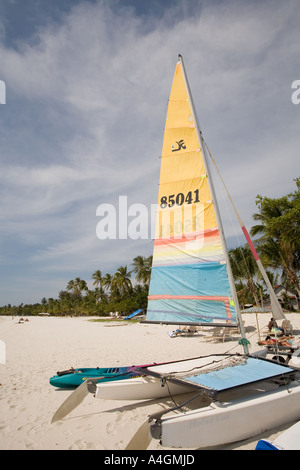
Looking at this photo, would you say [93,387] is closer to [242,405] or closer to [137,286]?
[242,405]

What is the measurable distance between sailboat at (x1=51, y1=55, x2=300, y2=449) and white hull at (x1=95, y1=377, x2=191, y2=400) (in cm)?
2

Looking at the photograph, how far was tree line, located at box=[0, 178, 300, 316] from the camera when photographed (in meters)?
18.7

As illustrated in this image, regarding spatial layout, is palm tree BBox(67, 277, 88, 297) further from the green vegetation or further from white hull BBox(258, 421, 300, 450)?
white hull BBox(258, 421, 300, 450)

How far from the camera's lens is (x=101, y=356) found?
1015cm

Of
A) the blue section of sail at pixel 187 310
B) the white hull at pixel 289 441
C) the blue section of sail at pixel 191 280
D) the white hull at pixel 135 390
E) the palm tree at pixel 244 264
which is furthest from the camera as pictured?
the palm tree at pixel 244 264

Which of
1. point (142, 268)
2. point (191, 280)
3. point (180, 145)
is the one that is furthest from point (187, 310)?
point (142, 268)

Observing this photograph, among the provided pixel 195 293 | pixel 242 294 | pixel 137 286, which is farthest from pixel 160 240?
pixel 137 286

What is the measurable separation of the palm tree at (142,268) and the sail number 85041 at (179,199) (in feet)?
120

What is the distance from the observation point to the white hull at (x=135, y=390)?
4.71m

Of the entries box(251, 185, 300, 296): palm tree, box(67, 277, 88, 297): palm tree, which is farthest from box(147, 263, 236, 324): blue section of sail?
box(67, 277, 88, 297): palm tree

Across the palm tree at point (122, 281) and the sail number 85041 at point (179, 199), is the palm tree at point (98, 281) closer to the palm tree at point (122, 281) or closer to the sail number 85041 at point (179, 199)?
the palm tree at point (122, 281)

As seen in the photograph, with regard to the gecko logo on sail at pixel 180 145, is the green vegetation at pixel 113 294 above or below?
below

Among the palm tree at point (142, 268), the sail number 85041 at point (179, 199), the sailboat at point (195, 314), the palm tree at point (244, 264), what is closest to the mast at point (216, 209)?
the sailboat at point (195, 314)
